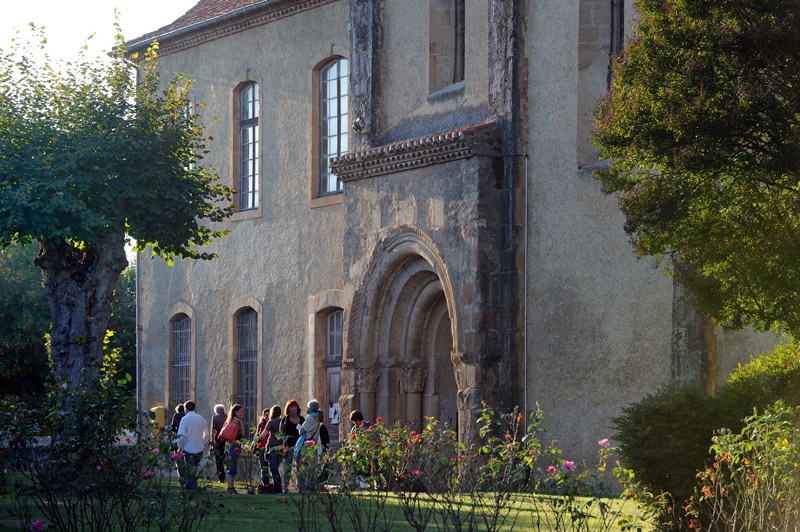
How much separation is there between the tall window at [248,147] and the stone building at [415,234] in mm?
39

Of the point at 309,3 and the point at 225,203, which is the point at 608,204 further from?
the point at 225,203

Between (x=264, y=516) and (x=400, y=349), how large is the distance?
6.00m

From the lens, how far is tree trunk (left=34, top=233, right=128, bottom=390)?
18.1 m

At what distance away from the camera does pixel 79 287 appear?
18.2 m

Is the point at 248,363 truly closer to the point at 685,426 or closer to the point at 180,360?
the point at 180,360

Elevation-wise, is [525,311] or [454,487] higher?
[525,311]

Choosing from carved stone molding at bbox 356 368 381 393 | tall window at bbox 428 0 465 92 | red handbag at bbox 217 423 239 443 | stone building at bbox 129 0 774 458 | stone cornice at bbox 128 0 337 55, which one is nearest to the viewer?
stone building at bbox 129 0 774 458

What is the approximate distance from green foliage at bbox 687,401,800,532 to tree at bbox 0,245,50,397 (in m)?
27.7

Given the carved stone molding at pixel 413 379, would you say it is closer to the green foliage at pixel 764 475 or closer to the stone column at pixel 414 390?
the stone column at pixel 414 390

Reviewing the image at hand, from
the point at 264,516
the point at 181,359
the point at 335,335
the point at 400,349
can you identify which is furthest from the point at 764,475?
the point at 181,359

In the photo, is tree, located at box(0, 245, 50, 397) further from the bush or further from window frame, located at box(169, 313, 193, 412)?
the bush

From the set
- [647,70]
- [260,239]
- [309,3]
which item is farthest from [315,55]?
[647,70]

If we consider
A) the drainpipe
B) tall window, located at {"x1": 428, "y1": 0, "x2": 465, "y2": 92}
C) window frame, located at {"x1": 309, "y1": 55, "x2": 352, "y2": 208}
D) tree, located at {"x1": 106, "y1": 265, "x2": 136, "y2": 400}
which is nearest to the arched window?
window frame, located at {"x1": 309, "y1": 55, "x2": 352, "y2": 208}

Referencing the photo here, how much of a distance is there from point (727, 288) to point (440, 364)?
845 cm
